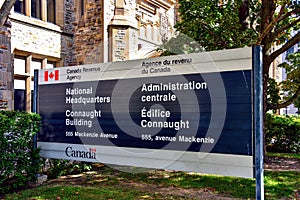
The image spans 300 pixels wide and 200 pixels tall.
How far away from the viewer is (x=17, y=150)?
20.8 ft

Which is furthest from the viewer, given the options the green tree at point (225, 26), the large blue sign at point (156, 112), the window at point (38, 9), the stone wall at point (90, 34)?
the stone wall at point (90, 34)

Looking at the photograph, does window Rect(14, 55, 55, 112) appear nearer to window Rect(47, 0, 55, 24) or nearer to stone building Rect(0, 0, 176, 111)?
stone building Rect(0, 0, 176, 111)

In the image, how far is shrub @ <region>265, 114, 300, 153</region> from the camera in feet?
45.7

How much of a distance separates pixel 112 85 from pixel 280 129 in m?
10.2

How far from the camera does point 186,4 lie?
32.0 ft

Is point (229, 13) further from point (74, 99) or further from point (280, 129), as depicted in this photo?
point (280, 129)

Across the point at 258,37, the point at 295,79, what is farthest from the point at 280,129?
the point at 258,37

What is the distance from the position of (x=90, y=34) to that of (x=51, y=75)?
7.67m

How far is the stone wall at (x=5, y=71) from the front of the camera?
9.02m

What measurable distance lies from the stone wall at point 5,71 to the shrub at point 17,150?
9.67 ft

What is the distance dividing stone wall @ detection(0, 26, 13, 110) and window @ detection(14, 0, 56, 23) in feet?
12.1

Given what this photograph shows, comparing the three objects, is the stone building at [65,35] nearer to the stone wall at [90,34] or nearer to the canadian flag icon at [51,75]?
the stone wall at [90,34]

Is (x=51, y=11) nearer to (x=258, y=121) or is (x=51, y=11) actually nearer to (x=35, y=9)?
(x=35, y=9)

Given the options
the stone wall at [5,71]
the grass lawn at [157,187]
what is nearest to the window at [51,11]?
the stone wall at [5,71]
